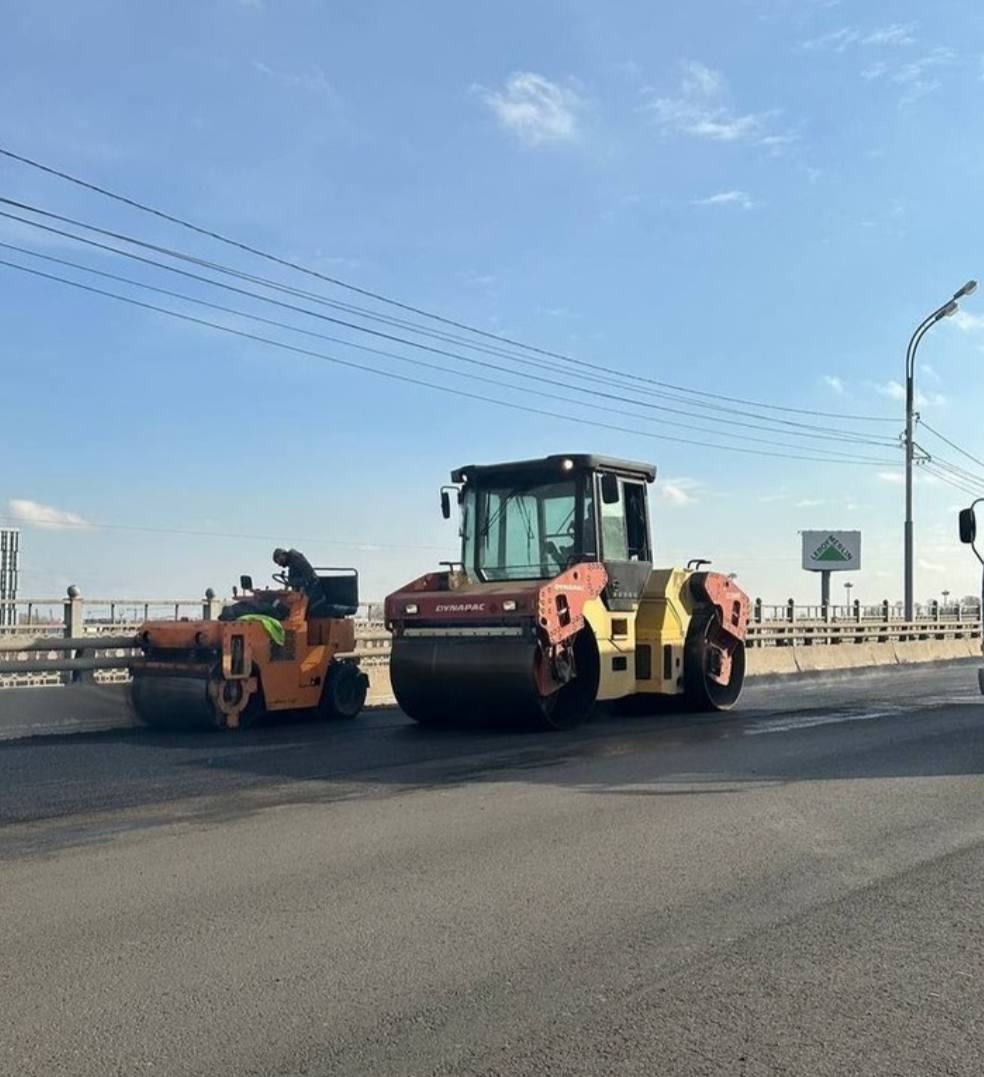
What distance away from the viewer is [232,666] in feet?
39.2

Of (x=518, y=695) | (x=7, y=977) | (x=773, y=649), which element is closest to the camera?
(x=7, y=977)

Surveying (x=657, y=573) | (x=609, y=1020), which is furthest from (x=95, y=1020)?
(x=657, y=573)

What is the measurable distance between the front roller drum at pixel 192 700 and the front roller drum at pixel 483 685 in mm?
1600

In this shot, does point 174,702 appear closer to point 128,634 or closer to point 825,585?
point 128,634

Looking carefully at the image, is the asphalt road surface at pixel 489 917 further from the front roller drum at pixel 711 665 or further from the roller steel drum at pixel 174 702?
the front roller drum at pixel 711 665

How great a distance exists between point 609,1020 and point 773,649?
19.4 metres

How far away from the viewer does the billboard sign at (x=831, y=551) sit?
42.4m

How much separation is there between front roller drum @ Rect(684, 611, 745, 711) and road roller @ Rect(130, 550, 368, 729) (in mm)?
3837

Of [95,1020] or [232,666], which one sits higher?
[232,666]

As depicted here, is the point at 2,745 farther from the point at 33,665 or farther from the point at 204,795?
the point at 204,795

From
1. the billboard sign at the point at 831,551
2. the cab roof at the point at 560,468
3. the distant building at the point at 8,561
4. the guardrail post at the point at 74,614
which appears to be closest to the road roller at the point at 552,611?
the cab roof at the point at 560,468

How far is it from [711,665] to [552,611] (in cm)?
353

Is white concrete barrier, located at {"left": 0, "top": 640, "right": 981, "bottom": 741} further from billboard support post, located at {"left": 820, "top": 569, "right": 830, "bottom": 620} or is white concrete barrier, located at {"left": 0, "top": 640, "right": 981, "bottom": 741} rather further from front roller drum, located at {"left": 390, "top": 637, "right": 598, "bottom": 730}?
billboard support post, located at {"left": 820, "top": 569, "right": 830, "bottom": 620}

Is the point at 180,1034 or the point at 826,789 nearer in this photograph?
the point at 180,1034
